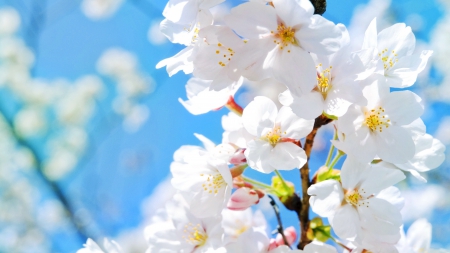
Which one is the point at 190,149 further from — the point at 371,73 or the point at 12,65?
the point at 12,65

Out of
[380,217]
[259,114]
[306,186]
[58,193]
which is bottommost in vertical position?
[380,217]

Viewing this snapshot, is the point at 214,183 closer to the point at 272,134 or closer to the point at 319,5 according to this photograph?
the point at 272,134

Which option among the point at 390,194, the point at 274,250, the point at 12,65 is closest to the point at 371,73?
the point at 390,194

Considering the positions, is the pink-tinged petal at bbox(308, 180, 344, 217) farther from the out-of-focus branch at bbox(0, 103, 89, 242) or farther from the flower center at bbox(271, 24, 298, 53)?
the out-of-focus branch at bbox(0, 103, 89, 242)

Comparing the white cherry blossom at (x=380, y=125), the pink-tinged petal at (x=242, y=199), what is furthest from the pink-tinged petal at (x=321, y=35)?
the pink-tinged petal at (x=242, y=199)

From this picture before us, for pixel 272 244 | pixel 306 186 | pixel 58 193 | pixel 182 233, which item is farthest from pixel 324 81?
pixel 58 193

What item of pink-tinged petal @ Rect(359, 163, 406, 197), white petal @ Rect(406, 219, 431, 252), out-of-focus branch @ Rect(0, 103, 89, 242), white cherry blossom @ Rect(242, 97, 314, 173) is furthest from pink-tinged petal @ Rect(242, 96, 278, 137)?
out-of-focus branch @ Rect(0, 103, 89, 242)
